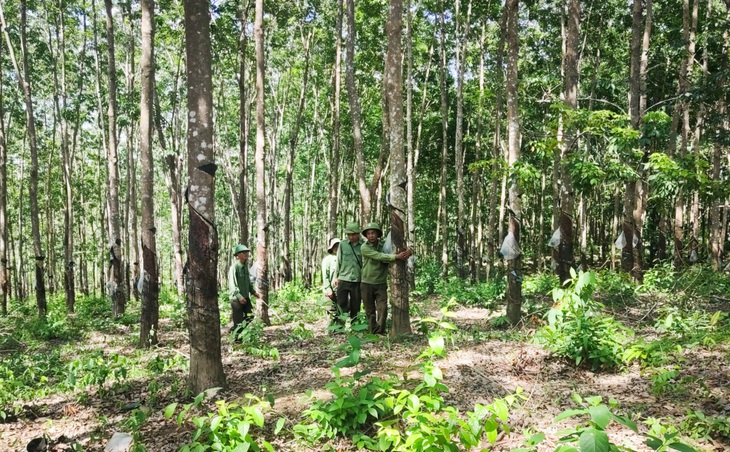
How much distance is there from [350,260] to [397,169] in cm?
210

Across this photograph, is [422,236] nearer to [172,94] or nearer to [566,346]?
[172,94]

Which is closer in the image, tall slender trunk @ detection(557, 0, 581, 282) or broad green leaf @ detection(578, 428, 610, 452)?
broad green leaf @ detection(578, 428, 610, 452)

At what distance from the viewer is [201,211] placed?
4832 mm

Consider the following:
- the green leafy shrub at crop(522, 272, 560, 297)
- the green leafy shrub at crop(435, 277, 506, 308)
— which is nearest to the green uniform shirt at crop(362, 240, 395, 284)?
the green leafy shrub at crop(435, 277, 506, 308)

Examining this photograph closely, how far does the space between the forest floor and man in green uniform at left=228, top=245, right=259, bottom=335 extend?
1.96ft

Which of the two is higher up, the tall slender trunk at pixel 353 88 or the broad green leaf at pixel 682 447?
the tall slender trunk at pixel 353 88

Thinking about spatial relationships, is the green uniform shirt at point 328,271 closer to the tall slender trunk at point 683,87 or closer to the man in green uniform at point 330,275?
the man in green uniform at point 330,275

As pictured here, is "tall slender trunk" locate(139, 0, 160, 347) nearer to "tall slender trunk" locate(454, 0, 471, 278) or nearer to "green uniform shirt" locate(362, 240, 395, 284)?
"green uniform shirt" locate(362, 240, 395, 284)

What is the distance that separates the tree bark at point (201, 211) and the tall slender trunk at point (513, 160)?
14.5ft

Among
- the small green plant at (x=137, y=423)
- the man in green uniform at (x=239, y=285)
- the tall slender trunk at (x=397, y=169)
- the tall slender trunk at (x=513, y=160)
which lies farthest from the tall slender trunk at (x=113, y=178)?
the tall slender trunk at (x=513, y=160)

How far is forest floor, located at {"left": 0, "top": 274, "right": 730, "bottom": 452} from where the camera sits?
4055mm

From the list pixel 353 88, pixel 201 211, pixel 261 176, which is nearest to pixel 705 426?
pixel 201 211

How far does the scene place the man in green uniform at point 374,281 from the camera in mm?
6848

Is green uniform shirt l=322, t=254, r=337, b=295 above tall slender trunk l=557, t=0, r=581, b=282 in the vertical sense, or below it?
below
